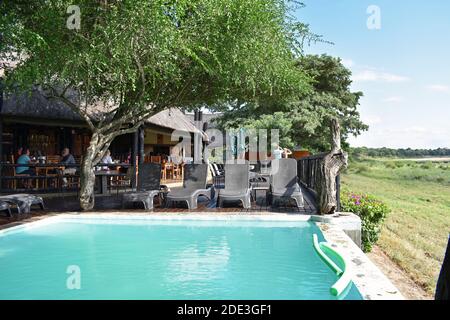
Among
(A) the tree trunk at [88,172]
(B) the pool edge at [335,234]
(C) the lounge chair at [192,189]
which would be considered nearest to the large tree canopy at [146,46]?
(A) the tree trunk at [88,172]

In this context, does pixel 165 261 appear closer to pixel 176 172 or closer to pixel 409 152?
pixel 176 172

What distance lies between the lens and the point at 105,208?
9.57 meters

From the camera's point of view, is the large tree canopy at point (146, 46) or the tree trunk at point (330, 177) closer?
the large tree canopy at point (146, 46)

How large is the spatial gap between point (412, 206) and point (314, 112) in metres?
11.4

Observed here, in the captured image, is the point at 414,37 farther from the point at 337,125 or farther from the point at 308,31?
the point at 337,125

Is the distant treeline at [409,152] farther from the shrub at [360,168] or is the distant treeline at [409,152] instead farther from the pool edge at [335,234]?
the pool edge at [335,234]

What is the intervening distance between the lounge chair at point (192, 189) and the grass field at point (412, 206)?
4.31 m

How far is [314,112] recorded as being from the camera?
79.8 ft

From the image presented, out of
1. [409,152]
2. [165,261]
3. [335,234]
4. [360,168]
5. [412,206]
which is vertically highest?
[409,152]

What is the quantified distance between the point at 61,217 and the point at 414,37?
9.85 meters

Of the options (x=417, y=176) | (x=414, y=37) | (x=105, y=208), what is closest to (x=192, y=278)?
(x=105, y=208)

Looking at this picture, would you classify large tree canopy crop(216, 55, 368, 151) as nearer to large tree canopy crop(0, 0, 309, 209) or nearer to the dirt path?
large tree canopy crop(0, 0, 309, 209)

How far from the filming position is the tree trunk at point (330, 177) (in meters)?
7.75

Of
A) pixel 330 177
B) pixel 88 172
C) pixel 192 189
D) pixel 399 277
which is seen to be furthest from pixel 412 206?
pixel 88 172
